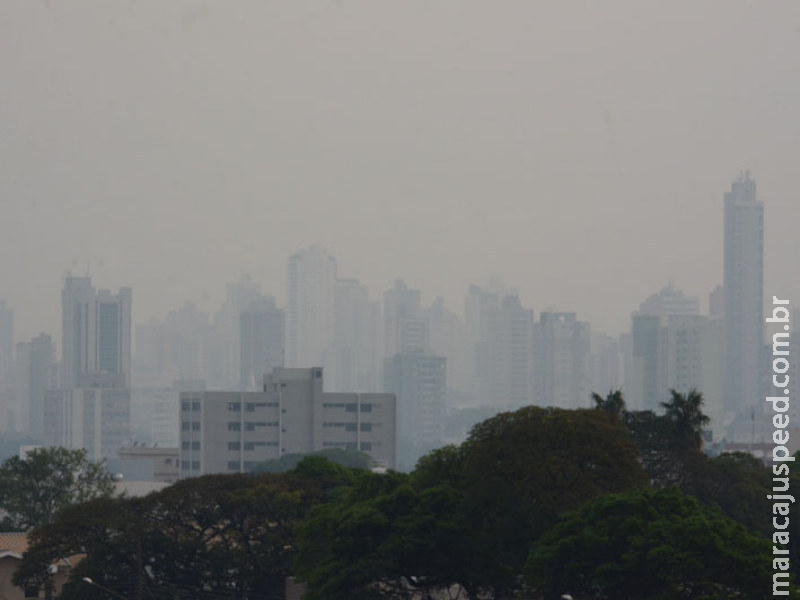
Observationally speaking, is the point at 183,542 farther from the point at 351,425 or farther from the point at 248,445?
the point at 248,445

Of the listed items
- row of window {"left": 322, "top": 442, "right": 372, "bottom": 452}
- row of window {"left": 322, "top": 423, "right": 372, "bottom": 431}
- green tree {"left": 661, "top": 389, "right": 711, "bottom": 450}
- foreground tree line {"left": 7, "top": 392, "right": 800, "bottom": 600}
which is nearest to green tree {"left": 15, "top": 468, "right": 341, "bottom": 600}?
foreground tree line {"left": 7, "top": 392, "right": 800, "bottom": 600}

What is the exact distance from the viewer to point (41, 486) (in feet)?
222

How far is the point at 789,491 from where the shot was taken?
44938 millimetres

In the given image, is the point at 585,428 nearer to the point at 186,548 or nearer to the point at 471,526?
the point at 471,526

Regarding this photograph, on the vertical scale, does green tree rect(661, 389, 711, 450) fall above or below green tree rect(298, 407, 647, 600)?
above

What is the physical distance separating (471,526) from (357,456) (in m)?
84.0

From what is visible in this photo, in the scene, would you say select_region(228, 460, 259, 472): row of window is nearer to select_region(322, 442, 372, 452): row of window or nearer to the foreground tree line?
select_region(322, 442, 372, 452): row of window

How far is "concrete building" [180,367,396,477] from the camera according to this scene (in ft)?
436

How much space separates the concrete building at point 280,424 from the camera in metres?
133

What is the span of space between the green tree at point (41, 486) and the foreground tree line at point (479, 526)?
21.1 meters

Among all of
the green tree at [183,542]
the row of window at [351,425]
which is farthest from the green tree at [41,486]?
the row of window at [351,425]

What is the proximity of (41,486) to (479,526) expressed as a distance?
33.6 meters

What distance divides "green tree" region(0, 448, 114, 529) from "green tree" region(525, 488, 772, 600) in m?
36.0

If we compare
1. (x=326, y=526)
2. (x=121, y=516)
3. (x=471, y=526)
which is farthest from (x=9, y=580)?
(x=471, y=526)
